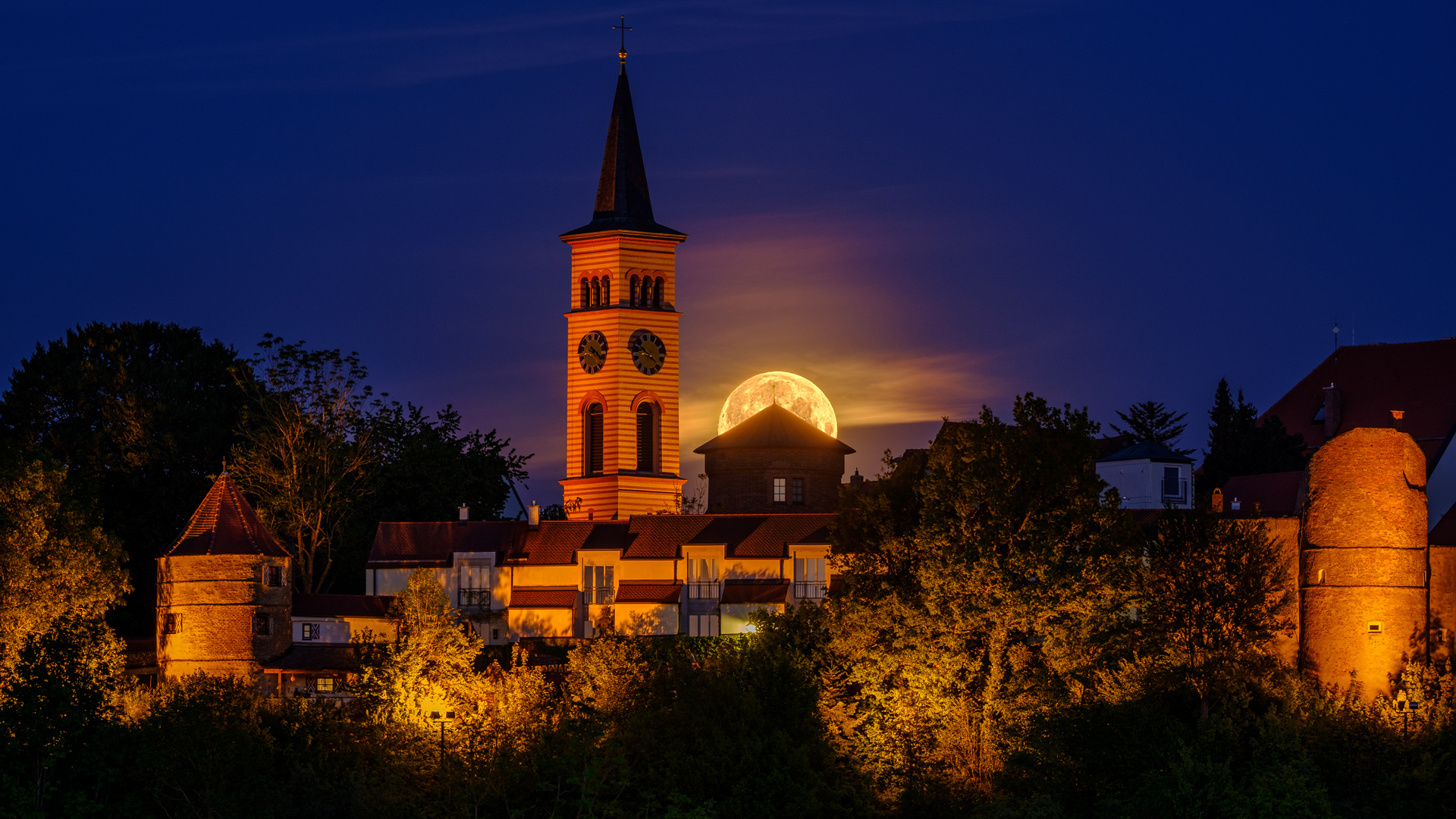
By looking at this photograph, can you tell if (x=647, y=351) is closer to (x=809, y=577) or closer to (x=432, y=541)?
(x=432, y=541)

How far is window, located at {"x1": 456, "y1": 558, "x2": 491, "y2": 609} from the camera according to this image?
75250mm

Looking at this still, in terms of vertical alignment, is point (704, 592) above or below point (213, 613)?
above

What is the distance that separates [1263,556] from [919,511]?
10133 millimetres

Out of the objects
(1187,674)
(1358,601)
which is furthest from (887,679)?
(1358,601)

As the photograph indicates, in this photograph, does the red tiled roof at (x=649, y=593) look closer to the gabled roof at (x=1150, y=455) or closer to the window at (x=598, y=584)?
the window at (x=598, y=584)

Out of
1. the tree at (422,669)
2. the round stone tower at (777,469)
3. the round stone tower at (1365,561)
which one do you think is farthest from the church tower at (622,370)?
the round stone tower at (1365,561)

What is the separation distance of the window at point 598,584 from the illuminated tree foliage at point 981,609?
17.1m

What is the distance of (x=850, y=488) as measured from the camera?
215 feet

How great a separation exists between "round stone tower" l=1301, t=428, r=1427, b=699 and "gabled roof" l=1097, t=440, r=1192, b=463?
1627 cm

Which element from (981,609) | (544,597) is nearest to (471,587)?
(544,597)

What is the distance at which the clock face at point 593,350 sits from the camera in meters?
86.2

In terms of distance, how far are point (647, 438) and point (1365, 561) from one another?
33.3 metres

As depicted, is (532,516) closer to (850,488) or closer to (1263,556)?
(850,488)

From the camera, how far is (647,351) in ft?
284
